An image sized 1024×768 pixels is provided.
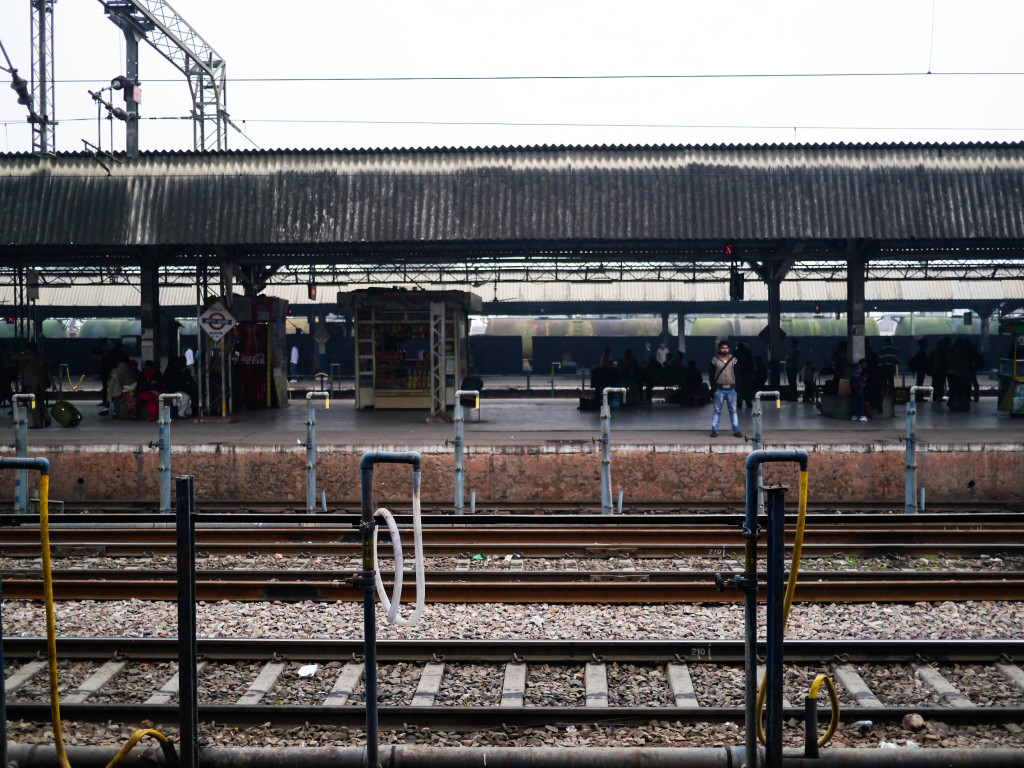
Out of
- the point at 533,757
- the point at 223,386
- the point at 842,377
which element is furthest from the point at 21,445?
the point at 842,377

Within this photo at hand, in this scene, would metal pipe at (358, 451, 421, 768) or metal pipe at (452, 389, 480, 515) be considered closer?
metal pipe at (358, 451, 421, 768)

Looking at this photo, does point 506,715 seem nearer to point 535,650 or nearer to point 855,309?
point 535,650

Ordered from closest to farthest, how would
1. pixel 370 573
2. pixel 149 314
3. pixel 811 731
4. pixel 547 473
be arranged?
1. pixel 370 573
2. pixel 811 731
3. pixel 547 473
4. pixel 149 314

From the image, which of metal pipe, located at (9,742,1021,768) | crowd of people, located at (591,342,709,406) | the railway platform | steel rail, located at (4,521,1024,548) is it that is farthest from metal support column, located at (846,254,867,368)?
metal pipe, located at (9,742,1021,768)

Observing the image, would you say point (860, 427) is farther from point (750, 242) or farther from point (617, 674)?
point (617, 674)

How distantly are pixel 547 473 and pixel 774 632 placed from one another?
30.4ft

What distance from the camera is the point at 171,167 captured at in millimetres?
16859

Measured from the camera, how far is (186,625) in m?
4.12

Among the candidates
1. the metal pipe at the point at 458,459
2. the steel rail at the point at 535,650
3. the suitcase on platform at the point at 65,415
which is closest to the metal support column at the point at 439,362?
the metal pipe at the point at 458,459

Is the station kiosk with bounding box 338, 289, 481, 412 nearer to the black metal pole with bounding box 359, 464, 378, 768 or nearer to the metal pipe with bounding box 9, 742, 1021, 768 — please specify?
the metal pipe with bounding box 9, 742, 1021, 768

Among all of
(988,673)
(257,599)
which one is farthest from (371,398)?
(988,673)

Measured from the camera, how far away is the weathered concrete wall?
42.5 ft

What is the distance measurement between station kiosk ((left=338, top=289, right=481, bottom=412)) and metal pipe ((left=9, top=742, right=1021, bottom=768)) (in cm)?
1279

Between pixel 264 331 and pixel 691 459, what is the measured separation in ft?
35.9
